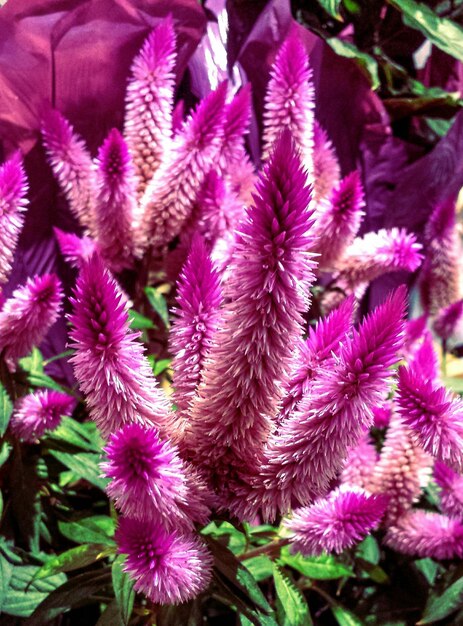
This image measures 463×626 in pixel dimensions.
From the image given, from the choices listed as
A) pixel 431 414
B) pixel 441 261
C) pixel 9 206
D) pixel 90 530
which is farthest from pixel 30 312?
pixel 441 261

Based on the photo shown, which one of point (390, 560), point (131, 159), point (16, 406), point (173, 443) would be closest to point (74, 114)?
point (131, 159)

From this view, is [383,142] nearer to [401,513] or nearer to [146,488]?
[401,513]

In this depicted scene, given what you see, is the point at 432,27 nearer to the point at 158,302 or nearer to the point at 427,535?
the point at 158,302

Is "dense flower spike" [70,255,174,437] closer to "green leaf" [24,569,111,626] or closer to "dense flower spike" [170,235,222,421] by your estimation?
"dense flower spike" [170,235,222,421]

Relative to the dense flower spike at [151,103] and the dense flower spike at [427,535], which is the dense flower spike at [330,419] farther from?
the dense flower spike at [151,103]

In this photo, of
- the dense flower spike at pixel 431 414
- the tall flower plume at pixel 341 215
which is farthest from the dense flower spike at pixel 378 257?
the dense flower spike at pixel 431 414
